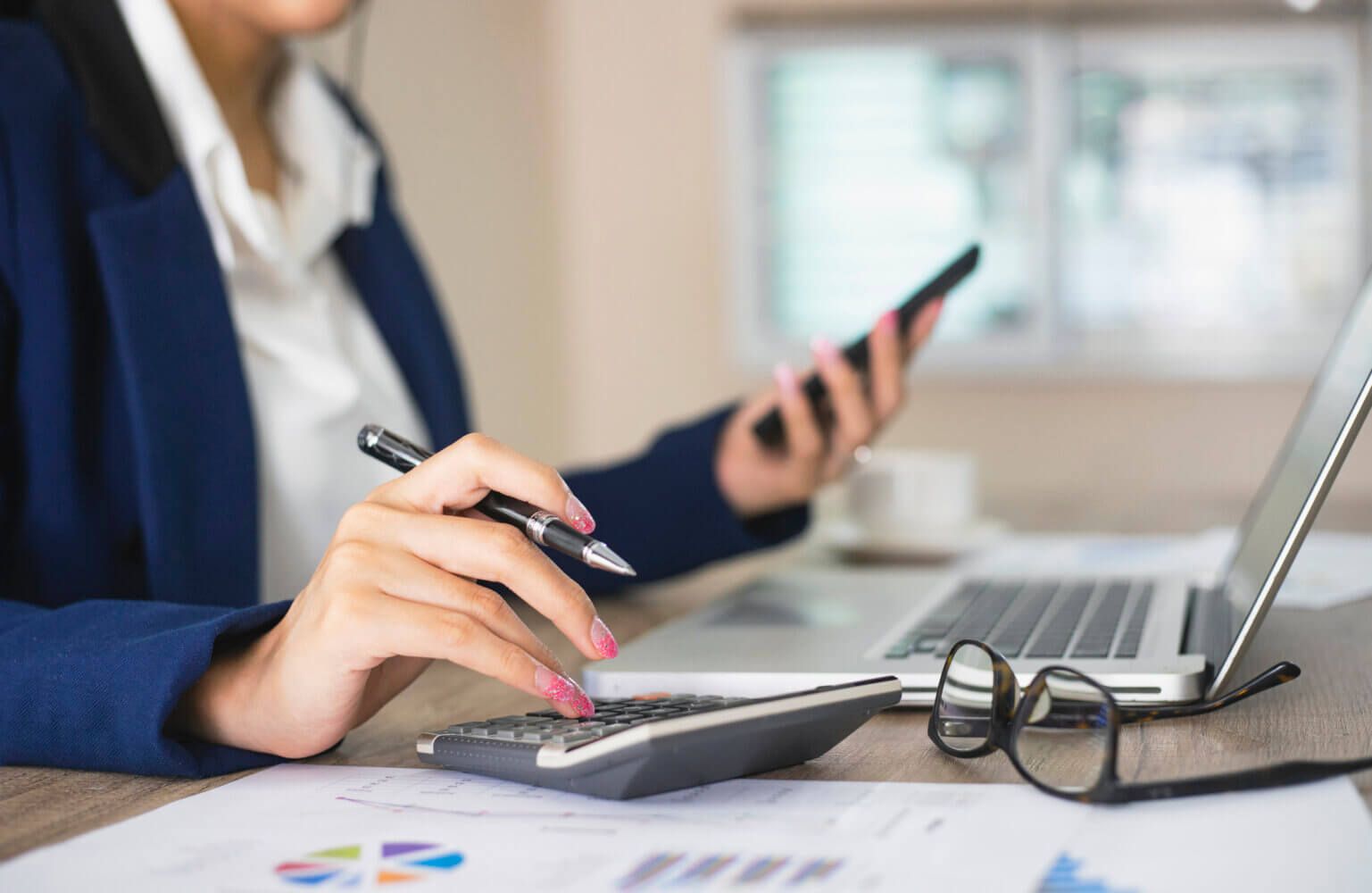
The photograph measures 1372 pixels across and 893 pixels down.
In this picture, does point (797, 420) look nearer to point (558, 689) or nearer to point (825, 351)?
point (825, 351)

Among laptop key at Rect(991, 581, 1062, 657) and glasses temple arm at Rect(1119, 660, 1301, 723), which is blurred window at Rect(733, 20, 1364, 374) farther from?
glasses temple arm at Rect(1119, 660, 1301, 723)

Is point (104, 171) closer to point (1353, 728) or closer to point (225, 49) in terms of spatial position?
point (225, 49)

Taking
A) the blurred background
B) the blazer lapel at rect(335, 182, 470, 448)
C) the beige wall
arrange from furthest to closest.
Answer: the blurred background < the beige wall < the blazer lapel at rect(335, 182, 470, 448)

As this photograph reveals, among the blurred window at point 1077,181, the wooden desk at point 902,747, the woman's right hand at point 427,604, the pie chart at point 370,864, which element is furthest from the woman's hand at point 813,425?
the blurred window at point 1077,181

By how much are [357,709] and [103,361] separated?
1.40 feet

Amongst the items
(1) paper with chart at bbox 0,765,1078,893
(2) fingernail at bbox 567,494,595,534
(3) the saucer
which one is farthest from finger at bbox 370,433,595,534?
(3) the saucer

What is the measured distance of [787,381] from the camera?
1144 mm

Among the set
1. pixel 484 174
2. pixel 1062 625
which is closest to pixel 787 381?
pixel 1062 625

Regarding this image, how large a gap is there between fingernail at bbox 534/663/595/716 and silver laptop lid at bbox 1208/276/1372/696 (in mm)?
317

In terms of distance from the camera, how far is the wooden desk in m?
0.58

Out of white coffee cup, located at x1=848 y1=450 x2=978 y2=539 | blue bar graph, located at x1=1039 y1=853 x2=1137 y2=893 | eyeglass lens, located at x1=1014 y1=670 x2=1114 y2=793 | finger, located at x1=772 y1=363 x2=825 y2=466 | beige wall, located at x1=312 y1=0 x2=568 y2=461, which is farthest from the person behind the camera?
beige wall, located at x1=312 y1=0 x2=568 y2=461

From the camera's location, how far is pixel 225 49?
119cm

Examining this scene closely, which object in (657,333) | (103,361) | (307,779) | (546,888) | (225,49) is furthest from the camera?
(657,333)

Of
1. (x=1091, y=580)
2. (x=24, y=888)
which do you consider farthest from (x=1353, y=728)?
(x=24, y=888)
